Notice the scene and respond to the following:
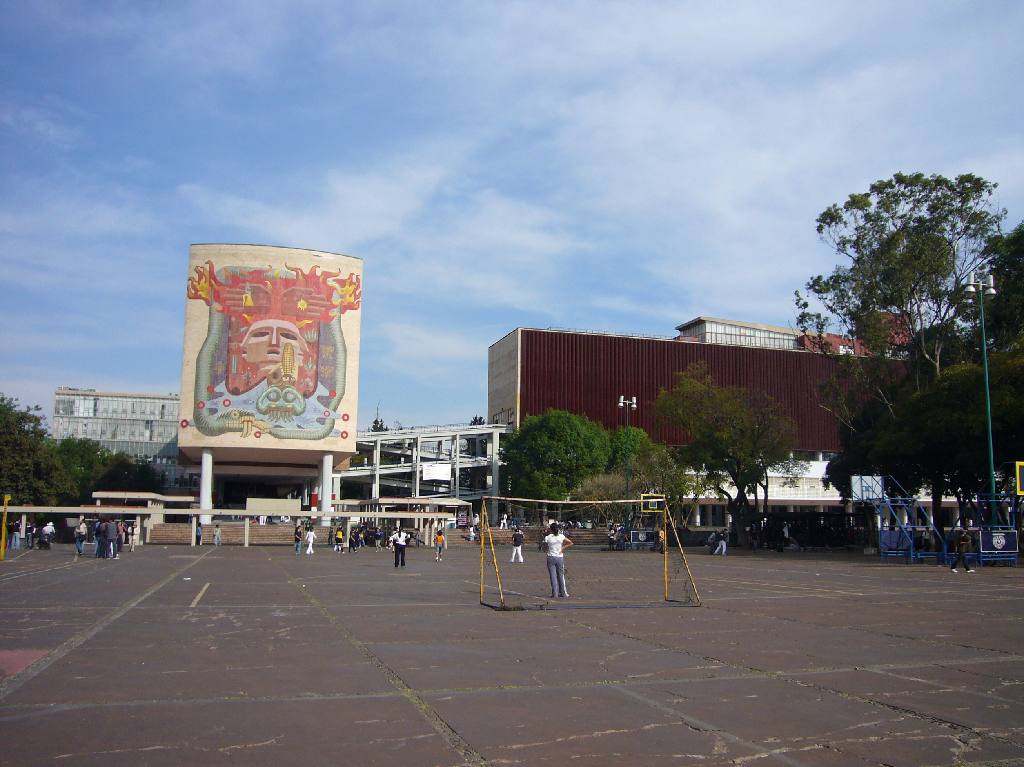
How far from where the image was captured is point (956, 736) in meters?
7.26

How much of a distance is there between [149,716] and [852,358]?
49.0 m

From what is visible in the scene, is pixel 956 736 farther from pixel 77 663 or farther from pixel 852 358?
pixel 852 358

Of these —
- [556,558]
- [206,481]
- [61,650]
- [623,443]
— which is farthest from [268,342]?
[61,650]

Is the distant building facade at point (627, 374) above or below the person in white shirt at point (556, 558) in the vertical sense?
above

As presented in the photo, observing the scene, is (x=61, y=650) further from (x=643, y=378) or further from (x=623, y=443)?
(x=643, y=378)

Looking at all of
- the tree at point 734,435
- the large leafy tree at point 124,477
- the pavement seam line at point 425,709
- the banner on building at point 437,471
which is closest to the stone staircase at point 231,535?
the tree at point 734,435

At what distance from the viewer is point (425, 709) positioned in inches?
321

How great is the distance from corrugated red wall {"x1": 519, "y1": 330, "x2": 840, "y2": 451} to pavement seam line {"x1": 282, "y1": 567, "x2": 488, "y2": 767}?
86564 millimetres

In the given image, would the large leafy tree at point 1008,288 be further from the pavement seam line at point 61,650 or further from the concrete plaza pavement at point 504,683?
the pavement seam line at point 61,650

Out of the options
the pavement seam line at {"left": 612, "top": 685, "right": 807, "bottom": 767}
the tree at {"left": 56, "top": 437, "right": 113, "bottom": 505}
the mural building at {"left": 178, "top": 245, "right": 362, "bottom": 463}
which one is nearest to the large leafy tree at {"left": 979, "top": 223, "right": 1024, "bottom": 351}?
the pavement seam line at {"left": 612, "top": 685, "right": 807, "bottom": 767}

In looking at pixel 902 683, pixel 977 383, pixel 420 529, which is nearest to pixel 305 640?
pixel 902 683

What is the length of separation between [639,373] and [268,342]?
43128 mm

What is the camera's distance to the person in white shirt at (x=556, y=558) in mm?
18797

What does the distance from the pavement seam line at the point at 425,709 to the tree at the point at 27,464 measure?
202 feet
